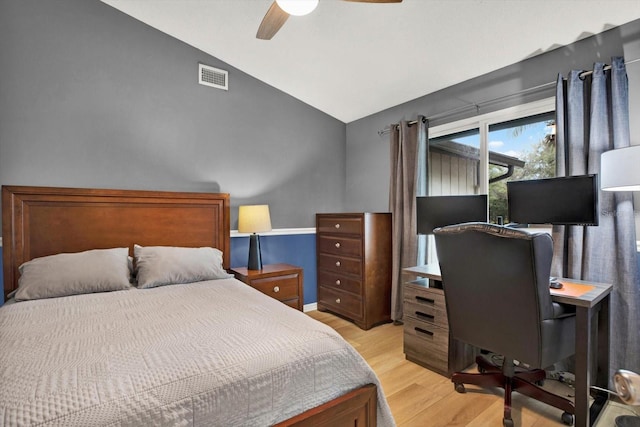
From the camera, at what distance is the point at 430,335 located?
2.28 metres

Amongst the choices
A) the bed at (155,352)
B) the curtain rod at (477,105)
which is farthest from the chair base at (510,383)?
the curtain rod at (477,105)

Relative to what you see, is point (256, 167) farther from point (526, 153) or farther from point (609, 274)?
point (609, 274)

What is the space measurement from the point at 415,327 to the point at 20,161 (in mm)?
3192

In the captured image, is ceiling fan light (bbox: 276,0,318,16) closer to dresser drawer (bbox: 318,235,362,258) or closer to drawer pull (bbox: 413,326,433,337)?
dresser drawer (bbox: 318,235,362,258)

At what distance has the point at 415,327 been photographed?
7.84 ft

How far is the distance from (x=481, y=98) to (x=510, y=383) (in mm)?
2175

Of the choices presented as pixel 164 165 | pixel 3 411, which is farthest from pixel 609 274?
pixel 164 165

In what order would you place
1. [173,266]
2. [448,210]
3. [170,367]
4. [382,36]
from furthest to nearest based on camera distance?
[448,210] < [382,36] < [173,266] < [170,367]

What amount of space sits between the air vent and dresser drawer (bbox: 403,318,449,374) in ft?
9.05

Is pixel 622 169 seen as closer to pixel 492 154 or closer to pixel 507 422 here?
pixel 492 154

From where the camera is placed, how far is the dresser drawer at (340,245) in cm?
309

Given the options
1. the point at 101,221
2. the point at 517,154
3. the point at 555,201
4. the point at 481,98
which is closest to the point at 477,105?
the point at 481,98

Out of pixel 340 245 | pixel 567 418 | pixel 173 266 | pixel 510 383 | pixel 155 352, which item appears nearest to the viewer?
pixel 155 352

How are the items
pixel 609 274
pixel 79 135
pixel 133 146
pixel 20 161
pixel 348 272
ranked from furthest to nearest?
pixel 348 272
pixel 133 146
pixel 79 135
pixel 20 161
pixel 609 274
